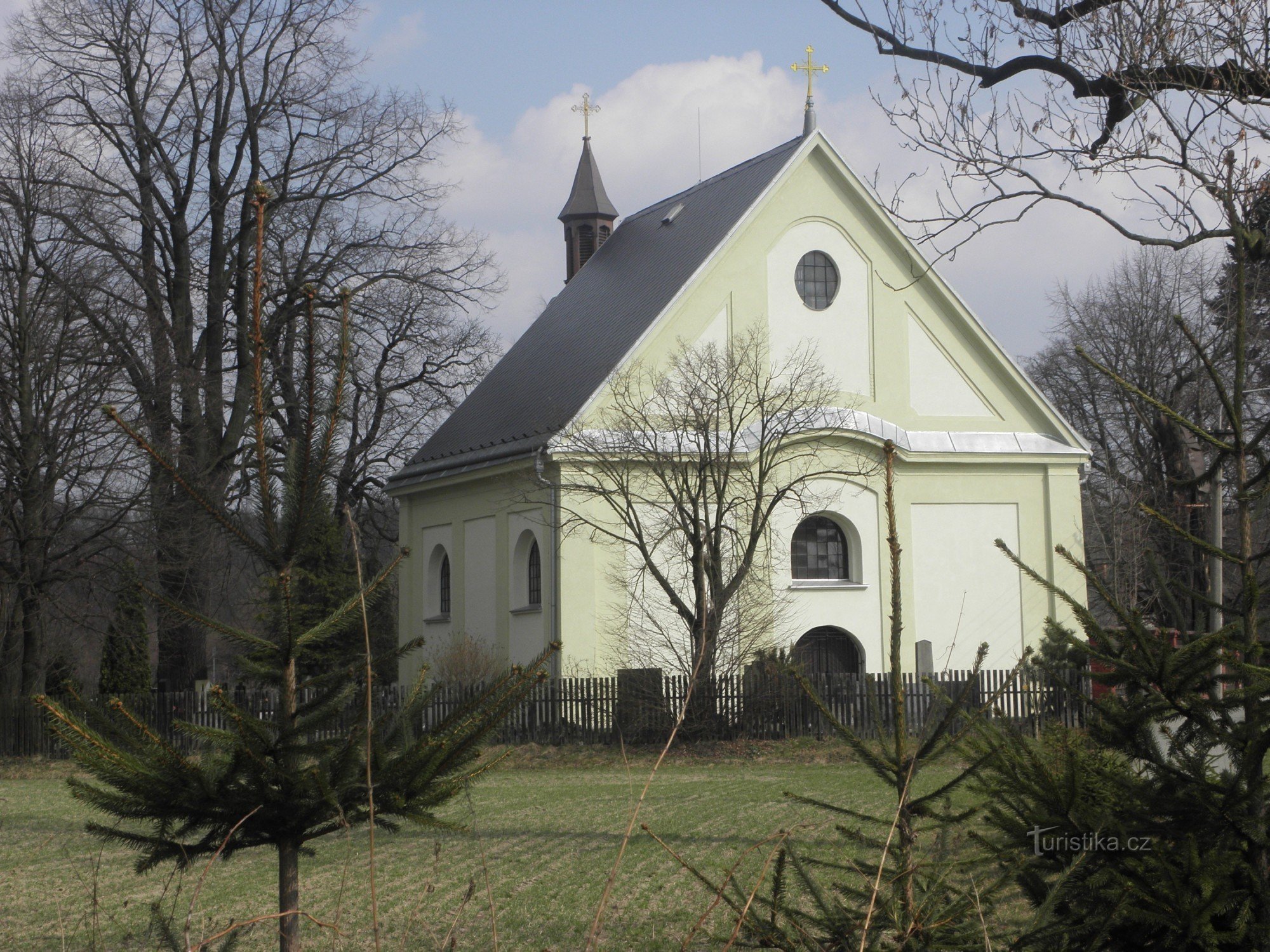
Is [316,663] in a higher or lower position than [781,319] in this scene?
lower

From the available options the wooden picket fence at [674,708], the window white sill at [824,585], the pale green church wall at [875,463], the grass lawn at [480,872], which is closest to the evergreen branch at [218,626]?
the grass lawn at [480,872]

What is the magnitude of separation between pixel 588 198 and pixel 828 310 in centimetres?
1400

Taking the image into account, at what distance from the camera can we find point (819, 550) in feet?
85.7

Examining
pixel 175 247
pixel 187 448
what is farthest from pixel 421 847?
pixel 175 247

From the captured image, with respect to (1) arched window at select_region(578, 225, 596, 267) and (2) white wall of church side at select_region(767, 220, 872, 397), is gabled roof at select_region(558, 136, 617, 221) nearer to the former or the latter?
(1) arched window at select_region(578, 225, 596, 267)

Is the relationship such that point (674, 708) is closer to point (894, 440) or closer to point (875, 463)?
point (875, 463)

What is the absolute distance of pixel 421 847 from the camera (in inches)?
446

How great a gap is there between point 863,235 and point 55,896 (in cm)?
2097

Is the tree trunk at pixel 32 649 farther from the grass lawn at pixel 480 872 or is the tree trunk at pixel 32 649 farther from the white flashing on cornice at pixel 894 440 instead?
the white flashing on cornice at pixel 894 440

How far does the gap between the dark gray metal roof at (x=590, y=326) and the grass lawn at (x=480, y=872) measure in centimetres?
1028

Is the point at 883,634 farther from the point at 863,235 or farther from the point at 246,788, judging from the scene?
the point at 246,788

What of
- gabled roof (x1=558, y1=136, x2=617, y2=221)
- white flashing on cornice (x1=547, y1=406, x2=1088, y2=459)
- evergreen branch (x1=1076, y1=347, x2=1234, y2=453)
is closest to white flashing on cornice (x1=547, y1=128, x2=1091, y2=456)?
white flashing on cornice (x1=547, y1=406, x2=1088, y2=459)

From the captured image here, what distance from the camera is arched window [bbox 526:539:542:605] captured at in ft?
85.7

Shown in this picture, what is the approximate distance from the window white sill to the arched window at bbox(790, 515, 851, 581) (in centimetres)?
35
